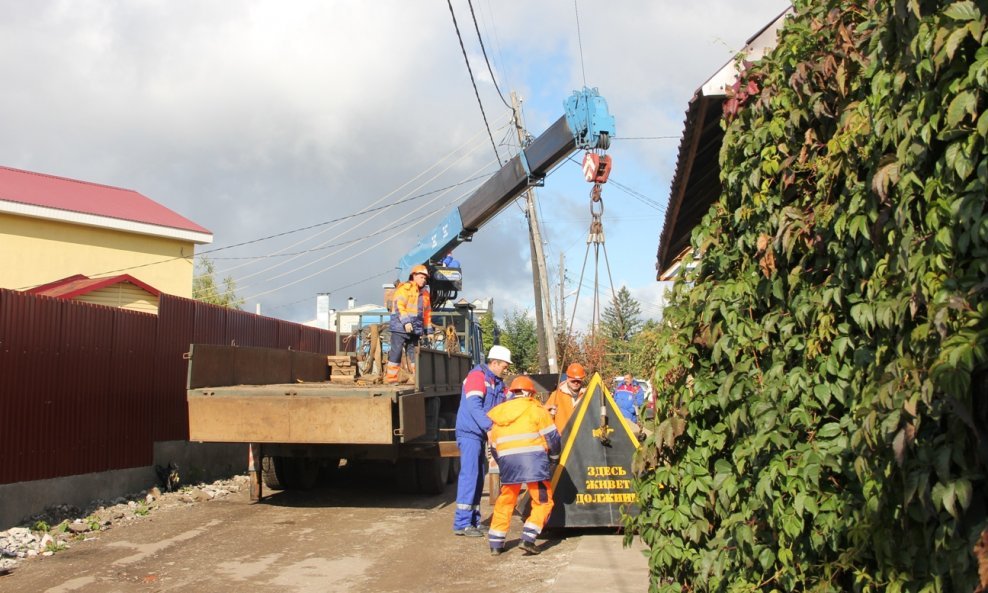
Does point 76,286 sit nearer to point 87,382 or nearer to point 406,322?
point 87,382

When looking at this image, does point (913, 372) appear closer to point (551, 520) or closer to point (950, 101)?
point (950, 101)

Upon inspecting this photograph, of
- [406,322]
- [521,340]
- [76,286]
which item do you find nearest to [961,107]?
[406,322]

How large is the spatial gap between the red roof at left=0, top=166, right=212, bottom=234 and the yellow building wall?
0.51 metres

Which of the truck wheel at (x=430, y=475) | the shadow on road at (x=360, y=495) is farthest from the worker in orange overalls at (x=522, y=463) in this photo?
the truck wheel at (x=430, y=475)

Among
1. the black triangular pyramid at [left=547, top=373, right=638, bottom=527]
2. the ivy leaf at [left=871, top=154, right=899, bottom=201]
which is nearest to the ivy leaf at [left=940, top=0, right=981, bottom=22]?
the ivy leaf at [left=871, top=154, right=899, bottom=201]

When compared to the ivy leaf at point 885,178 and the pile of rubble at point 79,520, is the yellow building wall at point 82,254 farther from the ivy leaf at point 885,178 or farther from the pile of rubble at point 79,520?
the ivy leaf at point 885,178

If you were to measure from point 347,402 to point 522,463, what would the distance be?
2.21 m

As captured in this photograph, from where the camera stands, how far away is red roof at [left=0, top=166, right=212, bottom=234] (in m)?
22.8

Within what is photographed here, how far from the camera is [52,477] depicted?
9.77 metres

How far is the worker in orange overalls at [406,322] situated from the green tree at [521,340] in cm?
3766

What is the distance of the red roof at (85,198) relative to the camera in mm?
22812

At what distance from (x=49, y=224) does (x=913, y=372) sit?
23.9 m

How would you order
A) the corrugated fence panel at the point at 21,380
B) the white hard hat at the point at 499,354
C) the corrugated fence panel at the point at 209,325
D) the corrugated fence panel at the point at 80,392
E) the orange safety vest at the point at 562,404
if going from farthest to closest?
the corrugated fence panel at the point at 209,325 < the corrugated fence panel at the point at 80,392 < the orange safety vest at the point at 562,404 < the white hard hat at the point at 499,354 < the corrugated fence panel at the point at 21,380

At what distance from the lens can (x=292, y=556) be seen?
320 inches
